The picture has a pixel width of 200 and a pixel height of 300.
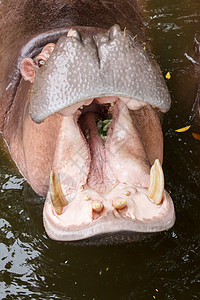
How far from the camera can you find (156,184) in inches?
106

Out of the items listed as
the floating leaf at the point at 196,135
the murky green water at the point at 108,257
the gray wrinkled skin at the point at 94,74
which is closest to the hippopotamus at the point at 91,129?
the gray wrinkled skin at the point at 94,74

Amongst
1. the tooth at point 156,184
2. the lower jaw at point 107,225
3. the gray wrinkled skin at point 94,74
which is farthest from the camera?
the tooth at point 156,184

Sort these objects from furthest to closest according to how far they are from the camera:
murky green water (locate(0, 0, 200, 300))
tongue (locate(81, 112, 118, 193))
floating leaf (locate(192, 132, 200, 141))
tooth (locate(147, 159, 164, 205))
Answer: floating leaf (locate(192, 132, 200, 141))
murky green water (locate(0, 0, 200, 300))
tongue (locate(81, 112, 118, 193))
tooth (locate(147, 159, 164, 205))

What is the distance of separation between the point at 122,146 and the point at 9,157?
1.78m

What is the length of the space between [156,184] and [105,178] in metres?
0.39

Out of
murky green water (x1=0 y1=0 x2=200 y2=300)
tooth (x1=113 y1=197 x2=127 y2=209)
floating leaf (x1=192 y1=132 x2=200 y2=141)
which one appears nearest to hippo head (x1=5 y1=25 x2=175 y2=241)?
tooth (x1=113 y1=197 x2=127 y2=209)

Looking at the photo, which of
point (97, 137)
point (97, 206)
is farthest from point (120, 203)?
point (97, 137)

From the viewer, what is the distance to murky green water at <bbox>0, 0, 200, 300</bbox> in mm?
3402

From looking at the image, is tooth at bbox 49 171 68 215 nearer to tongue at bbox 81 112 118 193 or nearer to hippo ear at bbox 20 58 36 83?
tongue at bbox 81 112 118 193

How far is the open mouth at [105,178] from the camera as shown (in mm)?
2578

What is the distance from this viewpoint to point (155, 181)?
2.68m

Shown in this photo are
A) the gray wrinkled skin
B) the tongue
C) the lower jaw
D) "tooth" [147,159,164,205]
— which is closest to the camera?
the gray wrinkled skin

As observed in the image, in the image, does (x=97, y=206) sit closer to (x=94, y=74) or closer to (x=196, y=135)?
(x=94, y=74)

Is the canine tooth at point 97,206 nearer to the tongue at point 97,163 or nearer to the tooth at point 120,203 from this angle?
the tooth at point 120,203
